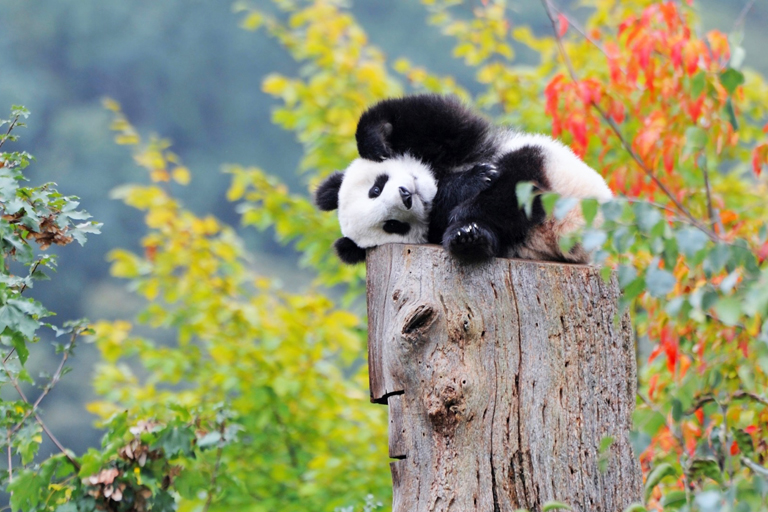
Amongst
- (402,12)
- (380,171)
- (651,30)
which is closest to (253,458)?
(380,171)

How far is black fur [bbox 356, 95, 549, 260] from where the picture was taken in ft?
7.99

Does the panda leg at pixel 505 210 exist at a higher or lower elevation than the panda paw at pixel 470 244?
higher

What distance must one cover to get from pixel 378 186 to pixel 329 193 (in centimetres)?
38

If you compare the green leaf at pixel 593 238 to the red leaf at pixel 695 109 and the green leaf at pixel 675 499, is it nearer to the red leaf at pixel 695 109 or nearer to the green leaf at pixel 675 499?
the green leaf at pixel 675 499

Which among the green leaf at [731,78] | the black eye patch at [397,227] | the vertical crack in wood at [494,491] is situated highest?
the black eye patch at [397,227]

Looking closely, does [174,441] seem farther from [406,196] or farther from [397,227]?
[406,196]

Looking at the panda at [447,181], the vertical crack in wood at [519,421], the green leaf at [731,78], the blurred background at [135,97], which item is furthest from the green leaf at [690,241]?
the blurred background at [135,97]

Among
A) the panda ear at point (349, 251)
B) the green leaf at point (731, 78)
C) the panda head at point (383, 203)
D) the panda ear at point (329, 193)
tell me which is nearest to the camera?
the green leaf at point (731, 78)

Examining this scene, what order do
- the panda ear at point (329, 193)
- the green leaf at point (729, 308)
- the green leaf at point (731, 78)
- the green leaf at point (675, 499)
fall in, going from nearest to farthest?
1. the green leaf at point (729, 308)
2. the green leaf at point (675, 499)
3. the green leaf at point (731, 78)
4. the panda ear at point (329, 193)

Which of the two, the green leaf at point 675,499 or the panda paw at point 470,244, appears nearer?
the green leaf at point 675,499

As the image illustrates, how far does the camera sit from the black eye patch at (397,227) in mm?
2822

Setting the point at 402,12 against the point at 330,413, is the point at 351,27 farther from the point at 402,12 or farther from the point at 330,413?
the point at 402,12

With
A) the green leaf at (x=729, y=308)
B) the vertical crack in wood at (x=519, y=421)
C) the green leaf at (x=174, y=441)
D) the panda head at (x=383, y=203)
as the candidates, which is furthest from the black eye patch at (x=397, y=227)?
the green leaf at (x=729, y=308)

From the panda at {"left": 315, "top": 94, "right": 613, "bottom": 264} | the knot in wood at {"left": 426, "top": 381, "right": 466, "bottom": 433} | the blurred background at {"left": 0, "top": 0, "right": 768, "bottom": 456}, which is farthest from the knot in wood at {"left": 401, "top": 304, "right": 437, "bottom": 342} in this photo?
the blurred background at {"left": 0, "top": 0, "right": 768, "bottom": 456}
